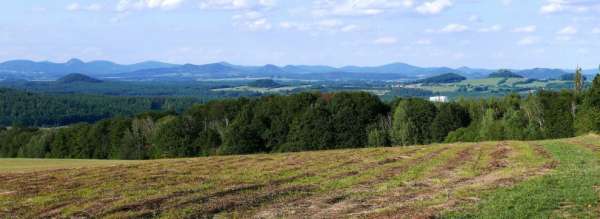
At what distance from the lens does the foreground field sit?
64.0 feet

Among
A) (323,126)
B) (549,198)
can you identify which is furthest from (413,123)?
(549,198)

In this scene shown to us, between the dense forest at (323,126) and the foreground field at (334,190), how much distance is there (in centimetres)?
6519

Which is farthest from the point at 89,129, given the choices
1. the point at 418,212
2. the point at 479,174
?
the point at 418,212

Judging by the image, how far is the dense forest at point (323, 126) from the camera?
336 feet

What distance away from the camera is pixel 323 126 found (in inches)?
4124

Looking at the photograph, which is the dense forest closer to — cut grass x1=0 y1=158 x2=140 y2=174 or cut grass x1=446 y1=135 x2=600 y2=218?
cut grass x1=0 y1=158 x2=140 y2=174

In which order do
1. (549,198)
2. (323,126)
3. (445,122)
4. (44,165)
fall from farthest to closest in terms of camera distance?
(445,122) < (323,126) < (44,165) < (549,198)

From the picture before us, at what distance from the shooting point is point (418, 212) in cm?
1850

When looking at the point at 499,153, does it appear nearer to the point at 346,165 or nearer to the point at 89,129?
the point at 346,165

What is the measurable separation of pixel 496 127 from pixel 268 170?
77.5 meters

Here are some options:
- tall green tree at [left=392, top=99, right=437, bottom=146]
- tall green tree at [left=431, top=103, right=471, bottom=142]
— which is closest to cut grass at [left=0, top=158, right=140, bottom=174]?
tall green tree at [left=392, top=99, right=437, bottom=146]

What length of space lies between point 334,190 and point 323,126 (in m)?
80.1

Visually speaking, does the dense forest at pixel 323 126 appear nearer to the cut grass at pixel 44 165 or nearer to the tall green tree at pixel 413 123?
the tall green tree at pixel 413 123

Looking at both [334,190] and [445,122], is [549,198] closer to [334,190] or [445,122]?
[334,190]
